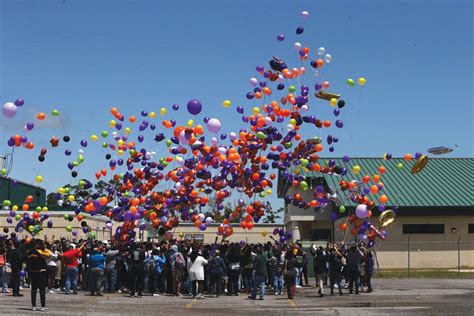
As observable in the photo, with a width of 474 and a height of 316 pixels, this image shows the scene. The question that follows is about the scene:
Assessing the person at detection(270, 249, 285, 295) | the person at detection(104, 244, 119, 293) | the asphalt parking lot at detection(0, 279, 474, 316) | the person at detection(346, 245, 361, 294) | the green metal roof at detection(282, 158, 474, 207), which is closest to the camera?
the asphalt parking lot at detection(0, 279, 474, 316)

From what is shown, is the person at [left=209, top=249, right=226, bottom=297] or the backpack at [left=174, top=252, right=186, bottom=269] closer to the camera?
the person at [left=209, top=249, right=226, bottom=297]

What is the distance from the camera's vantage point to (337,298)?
22.0 m

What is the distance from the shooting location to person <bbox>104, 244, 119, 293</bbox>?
22.7 m

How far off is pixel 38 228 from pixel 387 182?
981 inches

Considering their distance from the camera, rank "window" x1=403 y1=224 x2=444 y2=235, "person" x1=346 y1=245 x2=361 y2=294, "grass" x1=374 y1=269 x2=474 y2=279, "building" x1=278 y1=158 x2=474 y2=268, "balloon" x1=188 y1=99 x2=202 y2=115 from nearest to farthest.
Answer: "balloon" x1=188 y1=99 x2=202 y2=115, "person" x1=346 y1=245 x2=361 y2=294, "grass" x1=374 y1=269 x2=474 y2=279, "building" x1=278 y1=158 x2=474 y2=268, "window" x1=403 y1=224 x2=444 y2=235

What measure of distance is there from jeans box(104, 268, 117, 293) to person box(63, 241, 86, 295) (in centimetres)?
101

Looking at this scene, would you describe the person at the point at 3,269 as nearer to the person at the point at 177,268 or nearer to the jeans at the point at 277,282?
the person at the point at 177,268

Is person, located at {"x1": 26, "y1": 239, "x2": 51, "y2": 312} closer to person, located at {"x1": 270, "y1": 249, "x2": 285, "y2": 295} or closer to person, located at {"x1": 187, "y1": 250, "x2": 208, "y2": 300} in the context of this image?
A: person, located at {"x1": 187, "y1": 250, "x2": 208, "y2": 300}

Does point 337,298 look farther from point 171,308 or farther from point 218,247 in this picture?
point 171,308

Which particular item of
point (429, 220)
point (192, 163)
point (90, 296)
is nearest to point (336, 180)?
point (429, 220)

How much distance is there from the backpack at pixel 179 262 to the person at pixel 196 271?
41cm

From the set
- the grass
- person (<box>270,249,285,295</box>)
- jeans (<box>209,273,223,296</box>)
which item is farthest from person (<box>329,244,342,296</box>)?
the grass

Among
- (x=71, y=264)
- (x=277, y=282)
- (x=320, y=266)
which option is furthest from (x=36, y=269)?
(x=320, y=266)

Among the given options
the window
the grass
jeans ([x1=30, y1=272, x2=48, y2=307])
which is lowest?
the grass
